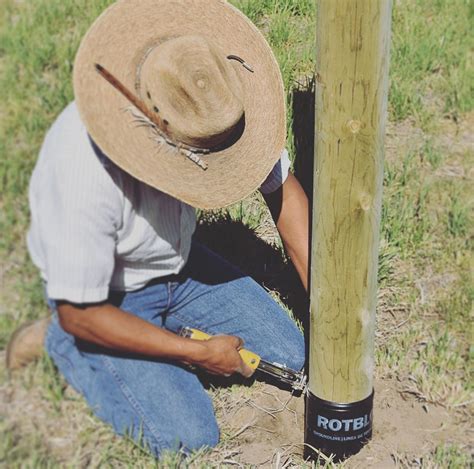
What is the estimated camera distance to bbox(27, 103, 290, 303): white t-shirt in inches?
82.4

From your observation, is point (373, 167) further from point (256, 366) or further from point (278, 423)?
point (278, 423)

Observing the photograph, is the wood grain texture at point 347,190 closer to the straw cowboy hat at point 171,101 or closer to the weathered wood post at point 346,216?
the weathered wood post at point 346,216

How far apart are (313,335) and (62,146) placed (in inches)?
34.6

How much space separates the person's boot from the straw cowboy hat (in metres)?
0.42

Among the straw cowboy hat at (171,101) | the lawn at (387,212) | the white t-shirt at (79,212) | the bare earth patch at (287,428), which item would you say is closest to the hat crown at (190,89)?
the straw cowboy hat at (171,101)

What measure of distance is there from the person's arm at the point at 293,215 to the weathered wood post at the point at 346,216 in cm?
35

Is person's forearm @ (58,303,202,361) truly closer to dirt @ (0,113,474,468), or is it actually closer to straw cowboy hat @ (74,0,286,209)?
dirt @ (0,113,474,468)

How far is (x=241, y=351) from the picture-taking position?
274cm

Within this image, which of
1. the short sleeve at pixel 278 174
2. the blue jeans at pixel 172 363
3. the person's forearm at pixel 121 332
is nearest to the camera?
the person's forearm at pixel 121 332

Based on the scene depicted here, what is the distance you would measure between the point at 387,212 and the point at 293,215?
0.76 meters

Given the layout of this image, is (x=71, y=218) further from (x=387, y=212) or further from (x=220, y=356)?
(x=387, y=212)

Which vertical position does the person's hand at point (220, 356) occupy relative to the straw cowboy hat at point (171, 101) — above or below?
below

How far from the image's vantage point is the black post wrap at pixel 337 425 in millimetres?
2555

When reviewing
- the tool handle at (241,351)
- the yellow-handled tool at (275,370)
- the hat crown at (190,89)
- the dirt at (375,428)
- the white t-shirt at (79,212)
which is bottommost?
the dirt at (375,428)
